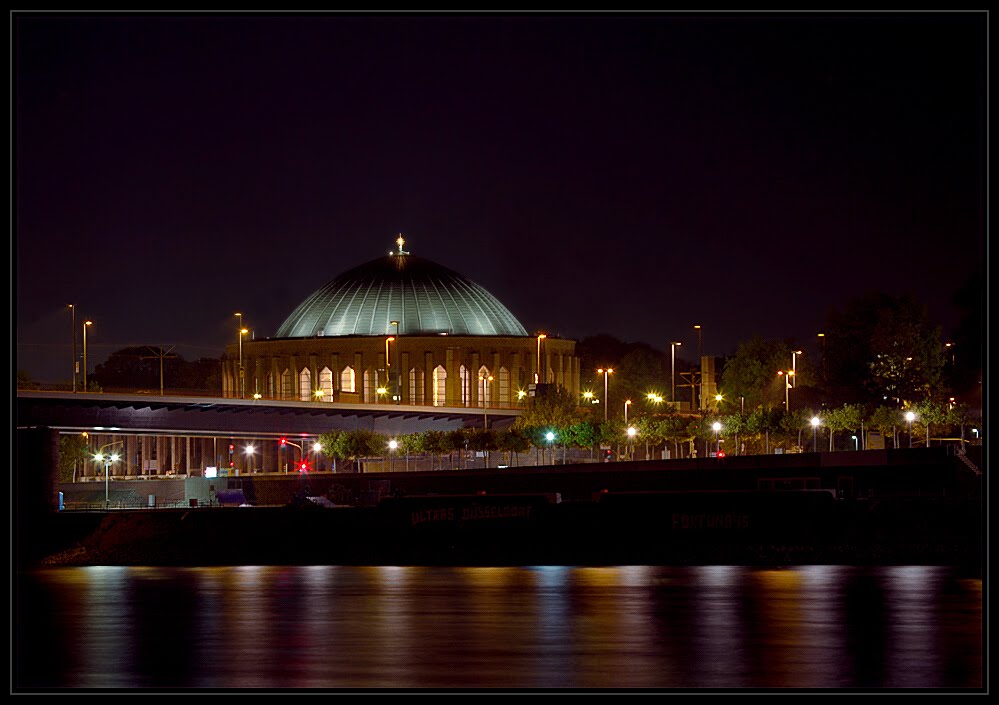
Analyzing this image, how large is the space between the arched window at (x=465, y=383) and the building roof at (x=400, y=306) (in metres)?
9.39

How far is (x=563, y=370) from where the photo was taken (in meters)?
182

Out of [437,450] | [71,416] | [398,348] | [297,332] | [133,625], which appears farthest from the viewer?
[297,332]

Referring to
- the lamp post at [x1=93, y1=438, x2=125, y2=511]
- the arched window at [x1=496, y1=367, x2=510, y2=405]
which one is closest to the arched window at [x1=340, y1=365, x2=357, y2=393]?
the arched window at [x1=496, y1=367, x2=510, y2=405]

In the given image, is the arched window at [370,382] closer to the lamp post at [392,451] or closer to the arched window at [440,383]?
the arched window at [440,383]

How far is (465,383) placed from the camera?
176 meters

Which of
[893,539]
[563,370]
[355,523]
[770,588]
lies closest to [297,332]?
[563,370]

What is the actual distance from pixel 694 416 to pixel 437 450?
2225 cm

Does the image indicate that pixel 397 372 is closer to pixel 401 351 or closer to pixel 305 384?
pixel 401 351

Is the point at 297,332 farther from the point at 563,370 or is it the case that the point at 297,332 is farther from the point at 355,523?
the point at 355,523

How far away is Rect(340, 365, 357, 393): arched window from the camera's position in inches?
6978

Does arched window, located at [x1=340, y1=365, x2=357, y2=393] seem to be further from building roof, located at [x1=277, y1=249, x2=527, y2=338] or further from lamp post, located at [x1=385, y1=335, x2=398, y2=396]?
building roof, located at [x1=277, y1=249, x2=527, y2=338]

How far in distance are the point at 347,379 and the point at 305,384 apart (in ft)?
16.7

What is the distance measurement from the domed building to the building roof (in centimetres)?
13

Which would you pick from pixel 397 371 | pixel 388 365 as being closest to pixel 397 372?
pixel 397 371
